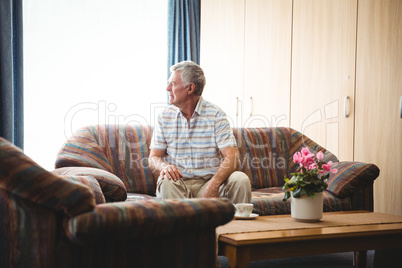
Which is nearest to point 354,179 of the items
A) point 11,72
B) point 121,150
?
point 121,150

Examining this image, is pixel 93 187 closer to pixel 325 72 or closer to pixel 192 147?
pixel 192 147

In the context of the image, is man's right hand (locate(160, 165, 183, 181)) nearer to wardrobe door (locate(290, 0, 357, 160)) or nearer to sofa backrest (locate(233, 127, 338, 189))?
sofa backrest (locate(233, 127, 338, 189))

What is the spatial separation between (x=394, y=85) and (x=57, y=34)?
9.00 ft

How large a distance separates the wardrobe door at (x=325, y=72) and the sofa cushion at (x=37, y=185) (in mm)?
2651

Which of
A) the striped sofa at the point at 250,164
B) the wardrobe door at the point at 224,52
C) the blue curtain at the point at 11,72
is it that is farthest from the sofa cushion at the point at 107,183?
the wardrobe door at the point at 224,52

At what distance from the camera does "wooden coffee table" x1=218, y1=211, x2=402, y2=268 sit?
5.73 ft

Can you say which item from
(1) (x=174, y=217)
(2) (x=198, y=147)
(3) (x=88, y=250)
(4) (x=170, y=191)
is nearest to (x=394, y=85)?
(2) (x=198, y=147)

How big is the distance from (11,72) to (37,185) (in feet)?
7.29

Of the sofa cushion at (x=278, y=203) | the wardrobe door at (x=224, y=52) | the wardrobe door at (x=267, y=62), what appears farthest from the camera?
the wardrobe door at (x=224, y=52)

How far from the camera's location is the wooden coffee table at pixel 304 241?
5.73ft

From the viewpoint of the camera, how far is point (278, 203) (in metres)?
2.72

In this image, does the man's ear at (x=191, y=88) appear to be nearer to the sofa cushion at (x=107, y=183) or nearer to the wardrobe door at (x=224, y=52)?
the sofa cushion at (x=107, y=183)

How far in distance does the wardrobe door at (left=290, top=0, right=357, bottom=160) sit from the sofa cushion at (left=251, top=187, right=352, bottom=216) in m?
0.80

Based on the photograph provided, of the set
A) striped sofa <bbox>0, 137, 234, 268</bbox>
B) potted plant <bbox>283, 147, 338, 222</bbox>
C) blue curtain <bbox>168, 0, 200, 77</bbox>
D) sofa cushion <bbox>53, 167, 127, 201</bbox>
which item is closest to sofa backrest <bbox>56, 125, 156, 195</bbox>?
sofa cushion <bbox>53, 167, 127, 201</bbox>
